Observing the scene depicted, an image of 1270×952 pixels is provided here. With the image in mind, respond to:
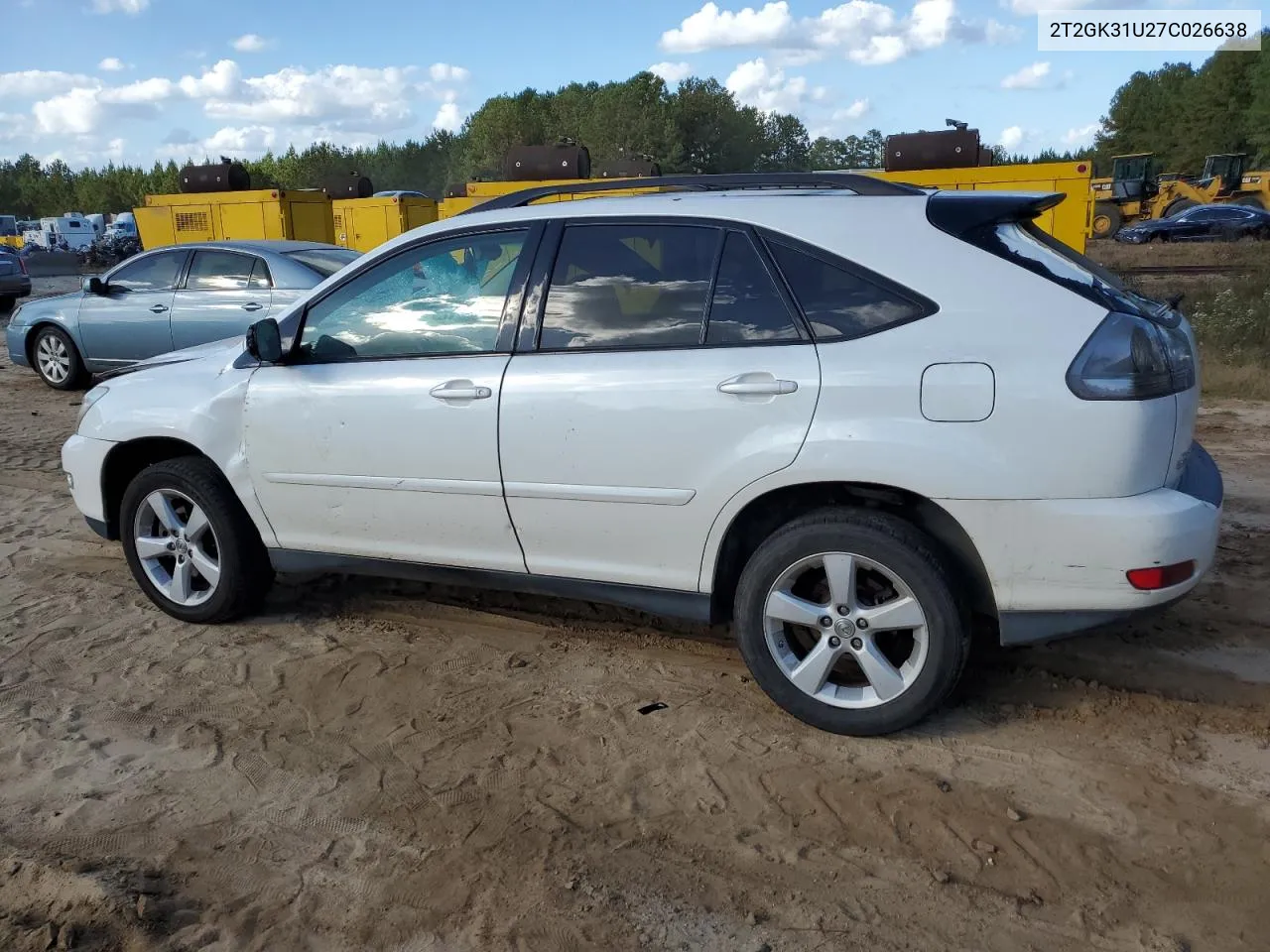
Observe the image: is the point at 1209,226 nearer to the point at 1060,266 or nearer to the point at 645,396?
the point at 1060,266

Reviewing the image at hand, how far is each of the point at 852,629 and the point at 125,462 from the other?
134 inches

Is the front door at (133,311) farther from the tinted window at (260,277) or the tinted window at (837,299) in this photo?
the tinted window at (837,299)

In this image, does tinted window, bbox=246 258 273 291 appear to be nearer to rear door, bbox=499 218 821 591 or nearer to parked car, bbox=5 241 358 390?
parked car, bbox=5 241 358 390

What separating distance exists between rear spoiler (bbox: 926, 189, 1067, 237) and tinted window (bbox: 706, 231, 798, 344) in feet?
1.82

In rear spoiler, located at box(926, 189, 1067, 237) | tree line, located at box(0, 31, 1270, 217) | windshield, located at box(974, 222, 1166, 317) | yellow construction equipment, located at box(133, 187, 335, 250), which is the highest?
tree line, located at box(0, 31, 1270, 217)

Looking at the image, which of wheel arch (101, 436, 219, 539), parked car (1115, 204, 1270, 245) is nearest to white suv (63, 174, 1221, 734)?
wheel arch (101, 436, 219, 539)

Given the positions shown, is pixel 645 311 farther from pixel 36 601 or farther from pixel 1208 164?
pixel 1208 164

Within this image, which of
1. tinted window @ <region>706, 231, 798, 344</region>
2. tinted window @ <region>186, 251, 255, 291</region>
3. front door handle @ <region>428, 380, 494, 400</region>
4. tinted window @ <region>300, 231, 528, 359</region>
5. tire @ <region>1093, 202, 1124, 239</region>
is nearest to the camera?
tinted window @ <region>706, 231, 798, 344</region>

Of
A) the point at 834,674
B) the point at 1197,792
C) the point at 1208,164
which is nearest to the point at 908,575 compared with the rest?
the point at 834,674

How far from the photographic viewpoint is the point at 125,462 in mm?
4680

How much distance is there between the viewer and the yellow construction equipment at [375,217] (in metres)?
17.8

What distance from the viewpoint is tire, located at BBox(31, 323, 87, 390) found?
1065 centimetres

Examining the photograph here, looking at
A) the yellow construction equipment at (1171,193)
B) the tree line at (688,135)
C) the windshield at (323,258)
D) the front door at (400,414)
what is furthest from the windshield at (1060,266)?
the tree line at (688,135)

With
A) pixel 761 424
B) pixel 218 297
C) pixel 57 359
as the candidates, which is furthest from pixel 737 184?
pixel 57 359
